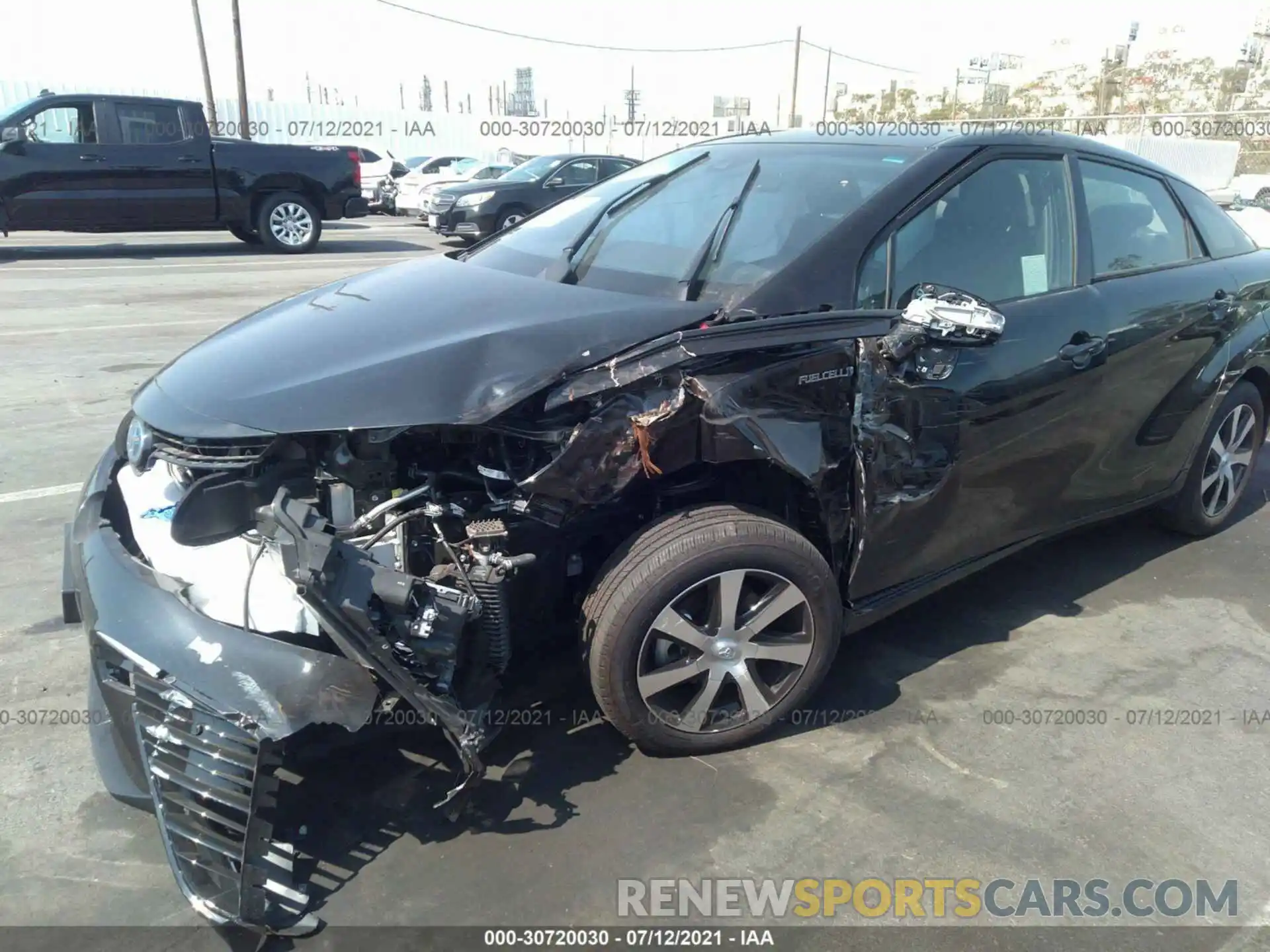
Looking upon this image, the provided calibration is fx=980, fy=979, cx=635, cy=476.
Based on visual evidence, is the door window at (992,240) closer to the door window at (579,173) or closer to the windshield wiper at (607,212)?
the windshield wiper at (607,212)

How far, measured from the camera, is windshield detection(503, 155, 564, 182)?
57.6 feet

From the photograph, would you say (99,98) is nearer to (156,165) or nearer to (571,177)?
(156,165)

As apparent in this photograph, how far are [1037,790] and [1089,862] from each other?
0.30 m

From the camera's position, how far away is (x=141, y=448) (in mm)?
2883

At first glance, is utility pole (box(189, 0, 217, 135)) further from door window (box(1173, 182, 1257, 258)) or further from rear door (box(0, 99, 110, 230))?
door window (box(1173, 182, 1257, 258))

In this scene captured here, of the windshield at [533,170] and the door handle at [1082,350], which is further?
the windshield at [533,170]

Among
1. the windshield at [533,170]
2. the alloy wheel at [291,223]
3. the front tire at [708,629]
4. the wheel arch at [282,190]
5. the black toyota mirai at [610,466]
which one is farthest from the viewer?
the windshield at [533,170]

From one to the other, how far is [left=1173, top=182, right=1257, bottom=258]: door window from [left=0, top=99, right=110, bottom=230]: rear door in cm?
1325

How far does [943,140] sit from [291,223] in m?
13.3

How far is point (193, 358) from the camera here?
9.77 feet

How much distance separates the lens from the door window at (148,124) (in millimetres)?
13289

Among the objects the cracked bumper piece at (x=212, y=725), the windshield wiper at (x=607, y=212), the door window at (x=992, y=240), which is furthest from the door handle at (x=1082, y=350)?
the cracked bumper piece at (x=212, y=725)

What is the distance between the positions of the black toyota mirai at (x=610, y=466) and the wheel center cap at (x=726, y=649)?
1 cm

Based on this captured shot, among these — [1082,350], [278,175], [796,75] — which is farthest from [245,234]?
[796,75]
